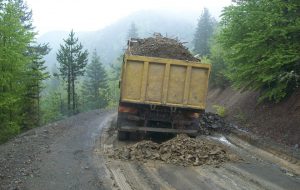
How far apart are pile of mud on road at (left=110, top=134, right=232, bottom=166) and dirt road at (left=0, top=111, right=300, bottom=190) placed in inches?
13.4

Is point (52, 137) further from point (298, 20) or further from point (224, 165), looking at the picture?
point (298, 20)

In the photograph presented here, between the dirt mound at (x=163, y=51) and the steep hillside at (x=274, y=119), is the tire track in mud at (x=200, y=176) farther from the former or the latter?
the dirt mound at (x=163, y=51)

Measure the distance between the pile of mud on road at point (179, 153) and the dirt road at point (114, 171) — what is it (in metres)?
0.34

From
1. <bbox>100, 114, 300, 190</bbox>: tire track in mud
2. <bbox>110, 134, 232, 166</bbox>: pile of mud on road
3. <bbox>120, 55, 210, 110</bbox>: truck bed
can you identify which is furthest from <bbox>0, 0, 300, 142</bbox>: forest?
<bbox>100, 114, 300, 190</bbox>: tire track in mud

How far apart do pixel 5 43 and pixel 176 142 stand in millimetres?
13646

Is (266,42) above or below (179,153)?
above

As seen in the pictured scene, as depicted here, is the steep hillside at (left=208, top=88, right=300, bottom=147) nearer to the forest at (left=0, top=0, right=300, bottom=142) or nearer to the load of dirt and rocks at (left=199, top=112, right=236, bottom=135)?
the forest at (left=0, top=0, right=300, bottom=142)

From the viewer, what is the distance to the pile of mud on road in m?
10.8

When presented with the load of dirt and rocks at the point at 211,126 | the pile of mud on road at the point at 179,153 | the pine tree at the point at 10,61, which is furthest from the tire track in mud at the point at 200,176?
the pine tree at the point at 10,61

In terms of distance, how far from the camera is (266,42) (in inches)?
605

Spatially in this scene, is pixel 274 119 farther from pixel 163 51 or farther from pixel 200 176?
pixel 200 176

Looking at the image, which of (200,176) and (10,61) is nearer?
(200,176)

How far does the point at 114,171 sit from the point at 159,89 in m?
3.87

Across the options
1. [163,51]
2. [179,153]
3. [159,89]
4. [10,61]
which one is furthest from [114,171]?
[10,61]
